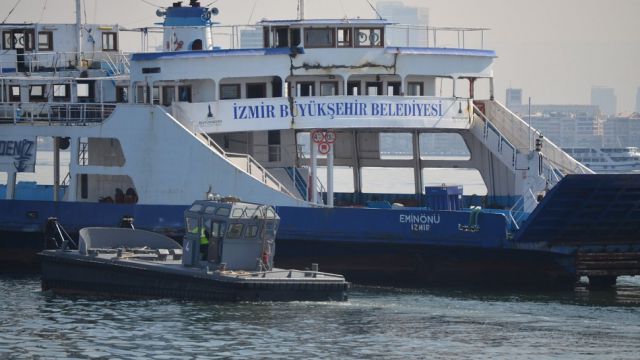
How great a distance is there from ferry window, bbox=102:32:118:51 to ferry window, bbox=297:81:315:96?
8.19 m

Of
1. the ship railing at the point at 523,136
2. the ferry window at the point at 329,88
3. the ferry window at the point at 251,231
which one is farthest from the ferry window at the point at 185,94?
the ship railing at the point at 523,136

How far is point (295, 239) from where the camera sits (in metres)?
40.1

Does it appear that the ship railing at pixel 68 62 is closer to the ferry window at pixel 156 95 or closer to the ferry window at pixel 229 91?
the ferry window at pixel 156 95

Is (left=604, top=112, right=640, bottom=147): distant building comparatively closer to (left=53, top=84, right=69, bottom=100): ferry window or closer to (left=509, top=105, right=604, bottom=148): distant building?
(left=509, top=105, right=604, bottom=148): distant building

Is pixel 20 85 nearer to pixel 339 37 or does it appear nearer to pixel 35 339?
pixel 339 37

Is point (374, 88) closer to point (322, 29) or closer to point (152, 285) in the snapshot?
point (322, 29)

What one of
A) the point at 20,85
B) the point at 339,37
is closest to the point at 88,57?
the point at 20,85

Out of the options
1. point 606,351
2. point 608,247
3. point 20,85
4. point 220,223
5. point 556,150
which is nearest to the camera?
point 606,351

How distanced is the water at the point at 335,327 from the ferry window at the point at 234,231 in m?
1.92

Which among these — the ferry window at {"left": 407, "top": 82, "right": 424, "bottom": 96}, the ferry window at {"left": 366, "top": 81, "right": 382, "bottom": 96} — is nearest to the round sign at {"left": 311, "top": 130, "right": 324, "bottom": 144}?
the ferry window at {"left": 366, "top": 81, "right": 382, "bottom": 96}

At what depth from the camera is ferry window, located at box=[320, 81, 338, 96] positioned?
4309 centimetres

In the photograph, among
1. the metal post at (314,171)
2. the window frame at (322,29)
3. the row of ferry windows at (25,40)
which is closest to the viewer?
the metal post at (314,171)

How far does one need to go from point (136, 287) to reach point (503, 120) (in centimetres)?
1278

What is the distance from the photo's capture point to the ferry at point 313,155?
38.4 m
